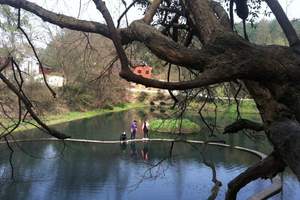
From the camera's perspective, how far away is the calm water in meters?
10.6

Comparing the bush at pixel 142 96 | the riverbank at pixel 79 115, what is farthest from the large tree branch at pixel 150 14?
the bush at pixel 142 96

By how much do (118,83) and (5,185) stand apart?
19.0 metres

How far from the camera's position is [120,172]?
1266cm

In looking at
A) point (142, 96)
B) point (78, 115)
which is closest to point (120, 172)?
point (78, 115)

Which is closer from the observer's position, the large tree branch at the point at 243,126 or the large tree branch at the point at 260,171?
the large tree branch at the point at 260,171

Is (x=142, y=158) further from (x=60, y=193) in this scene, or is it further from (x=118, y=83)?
(x=118, y=83)

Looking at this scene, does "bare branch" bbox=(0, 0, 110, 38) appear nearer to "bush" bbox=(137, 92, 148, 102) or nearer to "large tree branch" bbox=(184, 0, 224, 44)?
"large tree branch" bbox=(184, 0, 224, 44)

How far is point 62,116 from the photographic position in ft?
80.2

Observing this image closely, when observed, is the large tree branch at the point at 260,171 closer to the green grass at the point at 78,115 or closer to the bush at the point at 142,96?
the green grass at the point at 78,115

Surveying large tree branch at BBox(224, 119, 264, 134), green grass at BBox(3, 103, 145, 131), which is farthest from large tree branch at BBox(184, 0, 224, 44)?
green grass at BBox(3, 103, 145, 131)

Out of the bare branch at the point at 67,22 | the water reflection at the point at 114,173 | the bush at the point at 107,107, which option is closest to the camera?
the bare branch at the point at 67,22

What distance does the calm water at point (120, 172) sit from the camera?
34.9 ft

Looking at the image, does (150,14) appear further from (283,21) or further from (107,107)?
(107,107)

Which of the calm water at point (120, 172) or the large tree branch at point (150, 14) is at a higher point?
the large tree branch at point (150, 14)
